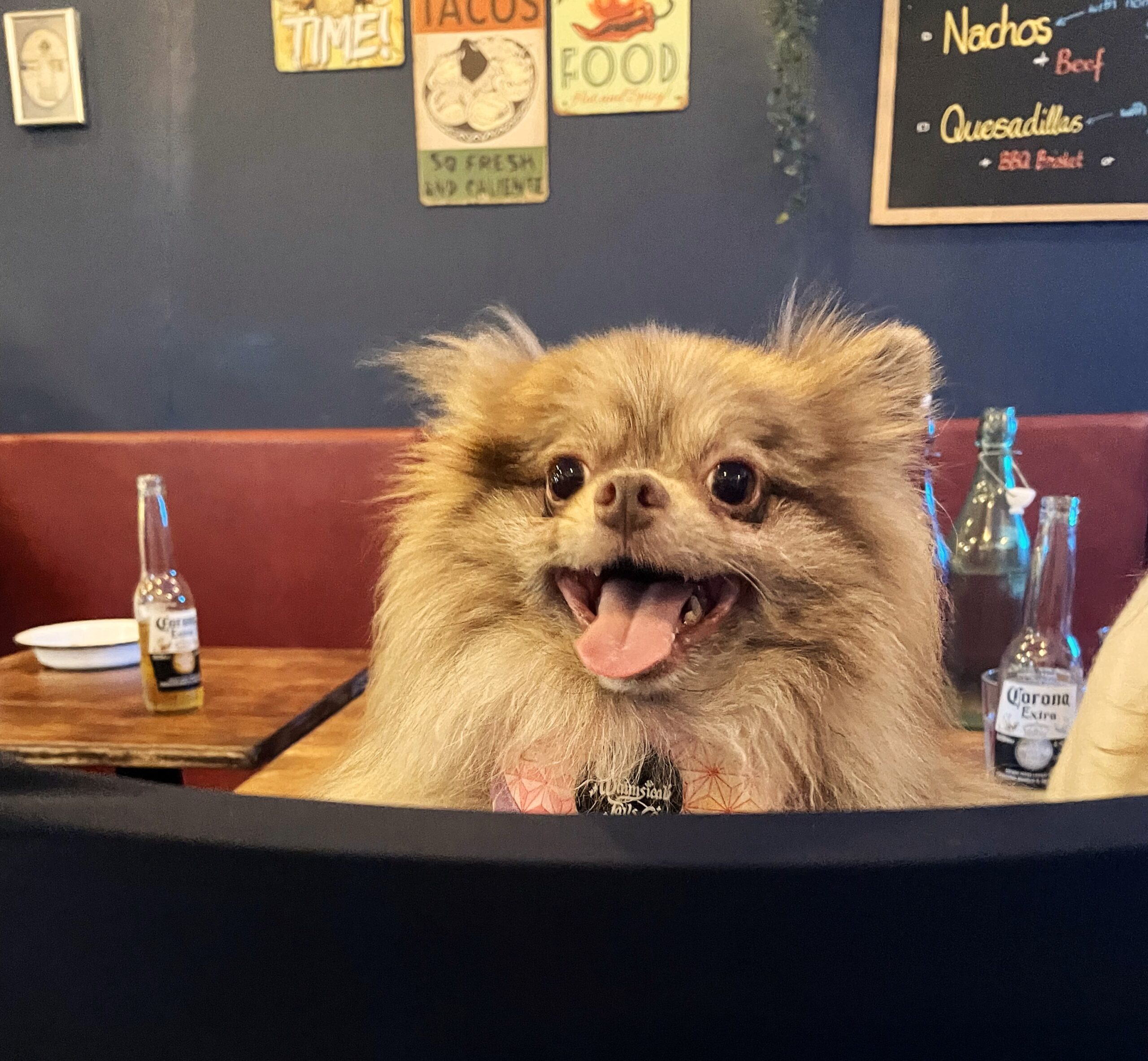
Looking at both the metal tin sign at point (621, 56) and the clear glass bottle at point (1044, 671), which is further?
the metal tin sign at point (621, 56)

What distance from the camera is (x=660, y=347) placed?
3.35 feet

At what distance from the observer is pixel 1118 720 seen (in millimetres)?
494

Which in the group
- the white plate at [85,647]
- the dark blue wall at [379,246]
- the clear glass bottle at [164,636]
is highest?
the dark blue wall at [379,246]

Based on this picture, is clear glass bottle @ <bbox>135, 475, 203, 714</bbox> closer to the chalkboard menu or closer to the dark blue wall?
the dark blue wall

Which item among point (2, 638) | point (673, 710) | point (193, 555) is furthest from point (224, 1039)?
point (2, 638)

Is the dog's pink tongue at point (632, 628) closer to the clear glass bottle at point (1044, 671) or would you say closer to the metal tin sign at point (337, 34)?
the clear glass bottle at point (1044, 671)

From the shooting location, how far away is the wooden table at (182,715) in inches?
54.8

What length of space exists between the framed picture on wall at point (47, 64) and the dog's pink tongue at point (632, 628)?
256 centimetres

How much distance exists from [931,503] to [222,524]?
1856 mm

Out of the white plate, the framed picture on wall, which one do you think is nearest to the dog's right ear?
the white plate

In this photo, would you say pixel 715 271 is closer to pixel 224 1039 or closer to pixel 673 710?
pixel 673 710

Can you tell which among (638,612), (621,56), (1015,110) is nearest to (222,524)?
(621,56)

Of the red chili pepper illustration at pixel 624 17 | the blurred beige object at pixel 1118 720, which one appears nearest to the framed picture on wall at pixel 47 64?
the red chili pepper illustration at pixel 624 17

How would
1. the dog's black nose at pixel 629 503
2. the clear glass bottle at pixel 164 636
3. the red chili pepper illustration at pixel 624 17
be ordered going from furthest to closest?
the red chili pepper illustration at pixel 624 17, the clear glass bottle at pixel 164 636, the dog's black nose at pixel 629 503
